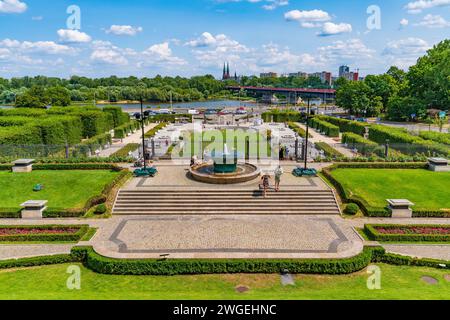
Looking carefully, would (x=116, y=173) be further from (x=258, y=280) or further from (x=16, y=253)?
(x=258, y=280)

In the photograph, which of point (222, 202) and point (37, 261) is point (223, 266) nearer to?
point (222, 202)

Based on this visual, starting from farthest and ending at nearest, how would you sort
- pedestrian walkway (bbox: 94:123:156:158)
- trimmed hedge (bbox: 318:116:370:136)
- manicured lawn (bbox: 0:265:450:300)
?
1. trimmed hedge (bbox: 318:116:370:136)
2. pedestrian walkway (bbox: 94:123:156:158)
3. manicured lawn (bbox: 0:265:450:300)

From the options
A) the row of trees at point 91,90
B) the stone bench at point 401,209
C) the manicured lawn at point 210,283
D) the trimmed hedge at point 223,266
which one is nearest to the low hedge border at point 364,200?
the stone bench at point 401,209

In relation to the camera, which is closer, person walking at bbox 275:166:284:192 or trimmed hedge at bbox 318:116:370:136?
person walking at bbox 275:166:284:192

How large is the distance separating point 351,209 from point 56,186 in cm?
2111

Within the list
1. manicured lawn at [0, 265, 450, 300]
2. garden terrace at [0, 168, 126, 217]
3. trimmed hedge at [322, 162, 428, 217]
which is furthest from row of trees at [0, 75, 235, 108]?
manicured lawn at [0, 265, 450, 300]

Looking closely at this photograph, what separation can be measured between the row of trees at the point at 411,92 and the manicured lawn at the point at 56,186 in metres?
62.2

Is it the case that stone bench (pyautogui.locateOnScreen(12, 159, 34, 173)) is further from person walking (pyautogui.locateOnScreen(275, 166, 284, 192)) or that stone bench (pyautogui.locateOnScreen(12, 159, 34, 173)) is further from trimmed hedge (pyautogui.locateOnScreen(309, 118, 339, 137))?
trimmed hedge (pyautogui.locateOnScreen(309, 118, 339, 137))

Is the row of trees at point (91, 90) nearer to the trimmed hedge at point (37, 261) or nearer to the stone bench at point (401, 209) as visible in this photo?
the trimmed hedge at point (37, 261)

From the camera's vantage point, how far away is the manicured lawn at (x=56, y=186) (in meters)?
23.0

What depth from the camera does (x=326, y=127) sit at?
5462 cm

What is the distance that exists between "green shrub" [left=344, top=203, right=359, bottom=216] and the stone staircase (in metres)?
0.58

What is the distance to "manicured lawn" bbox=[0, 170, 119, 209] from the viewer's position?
23.0 meters

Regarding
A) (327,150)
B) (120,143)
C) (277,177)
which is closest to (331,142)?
(327,150)
